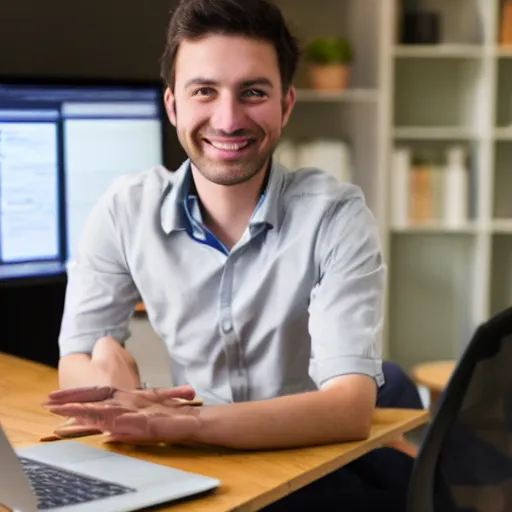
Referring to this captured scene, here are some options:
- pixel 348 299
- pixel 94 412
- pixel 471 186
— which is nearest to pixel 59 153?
pixel 348 299

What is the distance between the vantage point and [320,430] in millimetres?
1351

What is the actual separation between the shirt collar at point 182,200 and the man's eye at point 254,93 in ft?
0.48

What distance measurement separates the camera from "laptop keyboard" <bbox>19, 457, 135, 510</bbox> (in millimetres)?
1077

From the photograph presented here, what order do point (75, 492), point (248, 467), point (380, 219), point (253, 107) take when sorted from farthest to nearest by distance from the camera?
point (380, 219), point (253, 107), point (248, 467), point (75, 492)

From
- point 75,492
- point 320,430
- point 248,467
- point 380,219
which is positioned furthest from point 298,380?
point 380,219

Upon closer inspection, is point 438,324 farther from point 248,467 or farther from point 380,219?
point 248,467

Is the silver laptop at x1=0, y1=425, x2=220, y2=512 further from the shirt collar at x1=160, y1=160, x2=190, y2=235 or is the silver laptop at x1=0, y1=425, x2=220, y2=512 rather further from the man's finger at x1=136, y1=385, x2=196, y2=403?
the shirt collar at x1=160, y1=160, x2=190, y2=235

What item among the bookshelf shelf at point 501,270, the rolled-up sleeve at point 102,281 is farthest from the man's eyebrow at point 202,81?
the bookshelf shelf at point 501,270

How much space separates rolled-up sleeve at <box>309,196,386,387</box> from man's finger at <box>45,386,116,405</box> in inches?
14.1

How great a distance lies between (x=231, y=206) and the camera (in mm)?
1766

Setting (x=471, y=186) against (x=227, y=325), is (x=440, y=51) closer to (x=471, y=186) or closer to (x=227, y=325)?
(x=471, y=186)

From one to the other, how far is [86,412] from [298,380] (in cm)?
58

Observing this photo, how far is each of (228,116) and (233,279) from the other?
0.28 metres

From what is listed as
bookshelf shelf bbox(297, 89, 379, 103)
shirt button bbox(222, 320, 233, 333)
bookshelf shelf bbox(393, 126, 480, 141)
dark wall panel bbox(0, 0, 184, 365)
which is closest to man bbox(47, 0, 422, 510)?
shirt button bbox(222, 320, 233, 333)
